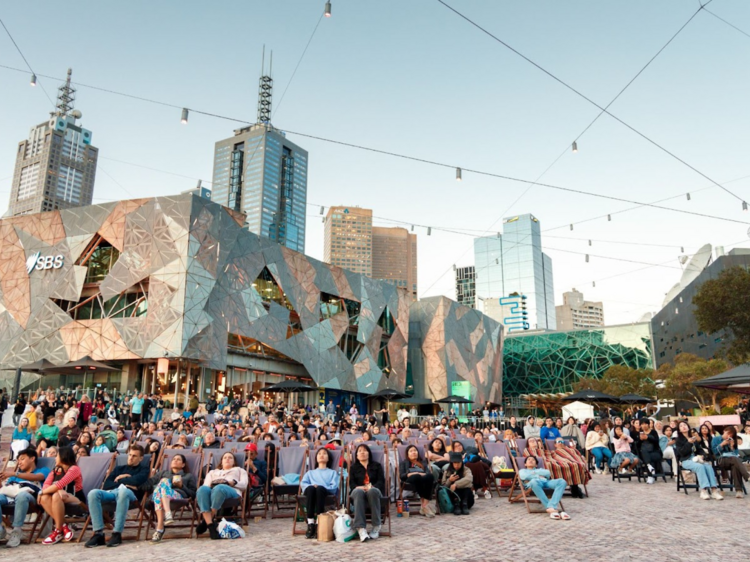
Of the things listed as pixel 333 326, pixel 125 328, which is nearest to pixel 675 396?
pixel 333 326

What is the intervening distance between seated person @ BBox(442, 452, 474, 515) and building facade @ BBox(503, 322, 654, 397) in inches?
2647

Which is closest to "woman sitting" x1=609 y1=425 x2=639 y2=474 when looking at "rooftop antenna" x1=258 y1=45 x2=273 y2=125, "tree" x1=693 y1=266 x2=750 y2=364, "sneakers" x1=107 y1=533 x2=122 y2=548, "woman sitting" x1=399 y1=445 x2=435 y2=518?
"woman sitting" x1=399 y1=445 x2=435 y2=518

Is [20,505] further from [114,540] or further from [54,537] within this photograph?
[114,540]

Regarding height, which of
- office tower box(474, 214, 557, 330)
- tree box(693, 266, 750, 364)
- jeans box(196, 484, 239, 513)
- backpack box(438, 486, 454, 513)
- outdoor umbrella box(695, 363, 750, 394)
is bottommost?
backpack box(438, 486, 454, 513)

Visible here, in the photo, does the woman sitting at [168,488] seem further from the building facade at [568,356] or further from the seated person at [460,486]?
the building facade at [568,356]

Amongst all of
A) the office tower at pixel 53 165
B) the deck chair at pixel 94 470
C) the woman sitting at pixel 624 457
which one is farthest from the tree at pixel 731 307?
the office tower at pixel 53 165

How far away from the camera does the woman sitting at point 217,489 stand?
6949mm

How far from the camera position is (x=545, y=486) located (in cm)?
835

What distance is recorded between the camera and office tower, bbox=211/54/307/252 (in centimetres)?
15688

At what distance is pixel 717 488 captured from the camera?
9.84 m

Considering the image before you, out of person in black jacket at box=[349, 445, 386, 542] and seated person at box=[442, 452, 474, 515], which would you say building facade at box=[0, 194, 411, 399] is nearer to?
seated person at box=[442, 452, 474, 515]

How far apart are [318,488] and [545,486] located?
326 cm

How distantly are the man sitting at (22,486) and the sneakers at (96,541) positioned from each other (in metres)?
0.78

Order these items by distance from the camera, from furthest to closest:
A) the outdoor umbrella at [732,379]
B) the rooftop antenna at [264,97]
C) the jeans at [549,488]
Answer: the rooftop antenna at [264,97] → the outdoor umbrella at [732,379] → the jeans at [549,488]
